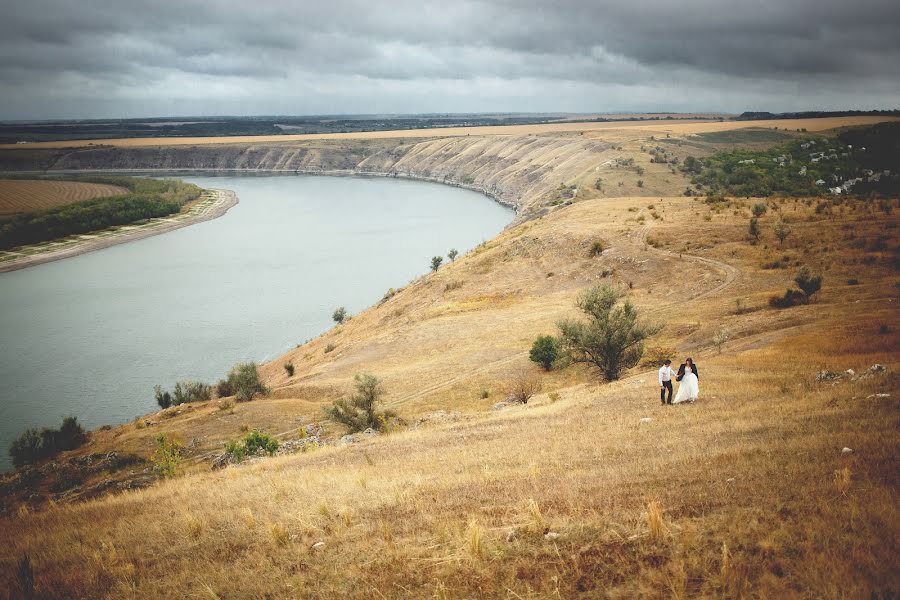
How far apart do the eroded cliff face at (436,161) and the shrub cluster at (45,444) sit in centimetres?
8447

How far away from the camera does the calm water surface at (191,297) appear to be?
3638 centimetres

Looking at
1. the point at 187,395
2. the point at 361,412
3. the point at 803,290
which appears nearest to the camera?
the point at 361,412

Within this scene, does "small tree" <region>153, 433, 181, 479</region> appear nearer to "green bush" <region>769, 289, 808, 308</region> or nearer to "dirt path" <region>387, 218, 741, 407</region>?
"dirt path" <region>387, 218, 741, 407</region>

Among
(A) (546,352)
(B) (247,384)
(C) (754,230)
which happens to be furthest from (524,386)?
(C) (754,230)

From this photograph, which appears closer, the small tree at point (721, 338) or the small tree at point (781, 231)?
the small tree at point (721, 338)

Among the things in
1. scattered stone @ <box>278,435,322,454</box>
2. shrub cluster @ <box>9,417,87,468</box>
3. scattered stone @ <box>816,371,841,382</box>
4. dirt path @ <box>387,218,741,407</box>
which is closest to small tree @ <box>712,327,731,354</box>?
scattered stone @ <box>816,371,841,382</box>

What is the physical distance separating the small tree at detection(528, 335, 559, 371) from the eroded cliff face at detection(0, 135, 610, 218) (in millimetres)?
74981

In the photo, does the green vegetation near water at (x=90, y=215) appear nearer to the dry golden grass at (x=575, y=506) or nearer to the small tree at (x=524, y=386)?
the dry golden grass at (x=575, y=506)

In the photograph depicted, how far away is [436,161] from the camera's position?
16938cm

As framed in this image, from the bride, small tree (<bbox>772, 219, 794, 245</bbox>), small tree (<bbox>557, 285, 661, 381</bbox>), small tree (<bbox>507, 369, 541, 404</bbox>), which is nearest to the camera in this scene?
the bride

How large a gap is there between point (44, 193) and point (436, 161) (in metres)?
106

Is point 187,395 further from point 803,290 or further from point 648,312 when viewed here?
point 803,290

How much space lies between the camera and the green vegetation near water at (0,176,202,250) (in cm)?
8300

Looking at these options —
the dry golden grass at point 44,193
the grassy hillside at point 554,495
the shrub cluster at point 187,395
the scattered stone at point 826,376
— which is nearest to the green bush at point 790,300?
the grassy hillside at point 554,495
